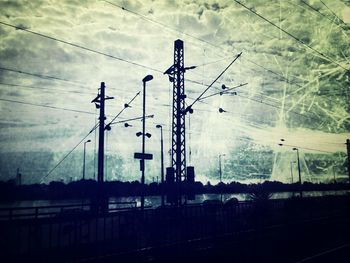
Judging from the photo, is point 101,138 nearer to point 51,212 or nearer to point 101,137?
point 101,137

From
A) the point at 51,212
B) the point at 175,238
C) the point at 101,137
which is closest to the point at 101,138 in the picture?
the point at 101,137

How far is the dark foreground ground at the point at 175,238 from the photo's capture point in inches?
425

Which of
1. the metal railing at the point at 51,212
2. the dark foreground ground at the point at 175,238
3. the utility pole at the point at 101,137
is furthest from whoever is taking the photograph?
the utility pole at the point at 101,137

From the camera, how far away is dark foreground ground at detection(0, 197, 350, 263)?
10.8 metres

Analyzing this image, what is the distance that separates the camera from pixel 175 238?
46.9ft

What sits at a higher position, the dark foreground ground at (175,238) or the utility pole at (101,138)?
the utility pole at (101,138)

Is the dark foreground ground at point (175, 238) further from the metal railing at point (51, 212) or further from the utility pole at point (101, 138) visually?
the utility pole at point (101, 138)

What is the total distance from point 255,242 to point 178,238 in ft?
11.5

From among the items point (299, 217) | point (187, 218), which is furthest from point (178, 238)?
point (299, 217)

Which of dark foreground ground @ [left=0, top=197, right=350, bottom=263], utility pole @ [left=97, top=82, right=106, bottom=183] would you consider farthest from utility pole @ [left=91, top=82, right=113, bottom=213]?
dark foreground ground @ [left=0, top=197, right=350, bottom=263]

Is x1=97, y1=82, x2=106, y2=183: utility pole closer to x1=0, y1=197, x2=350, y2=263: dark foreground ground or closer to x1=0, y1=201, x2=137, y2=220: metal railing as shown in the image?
x1=0, y1=201, x2=137, y2=220: metal railing

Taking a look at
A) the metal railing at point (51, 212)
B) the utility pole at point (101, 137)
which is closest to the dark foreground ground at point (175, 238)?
the metal railing at point (51, 212)

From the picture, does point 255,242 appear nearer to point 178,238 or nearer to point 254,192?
point 178,238

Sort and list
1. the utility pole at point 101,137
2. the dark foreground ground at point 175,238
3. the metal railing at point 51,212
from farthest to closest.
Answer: the utility pole at point 101,137 → the metal railing at point 51,212 → the dark foreground ground at point 175,238
